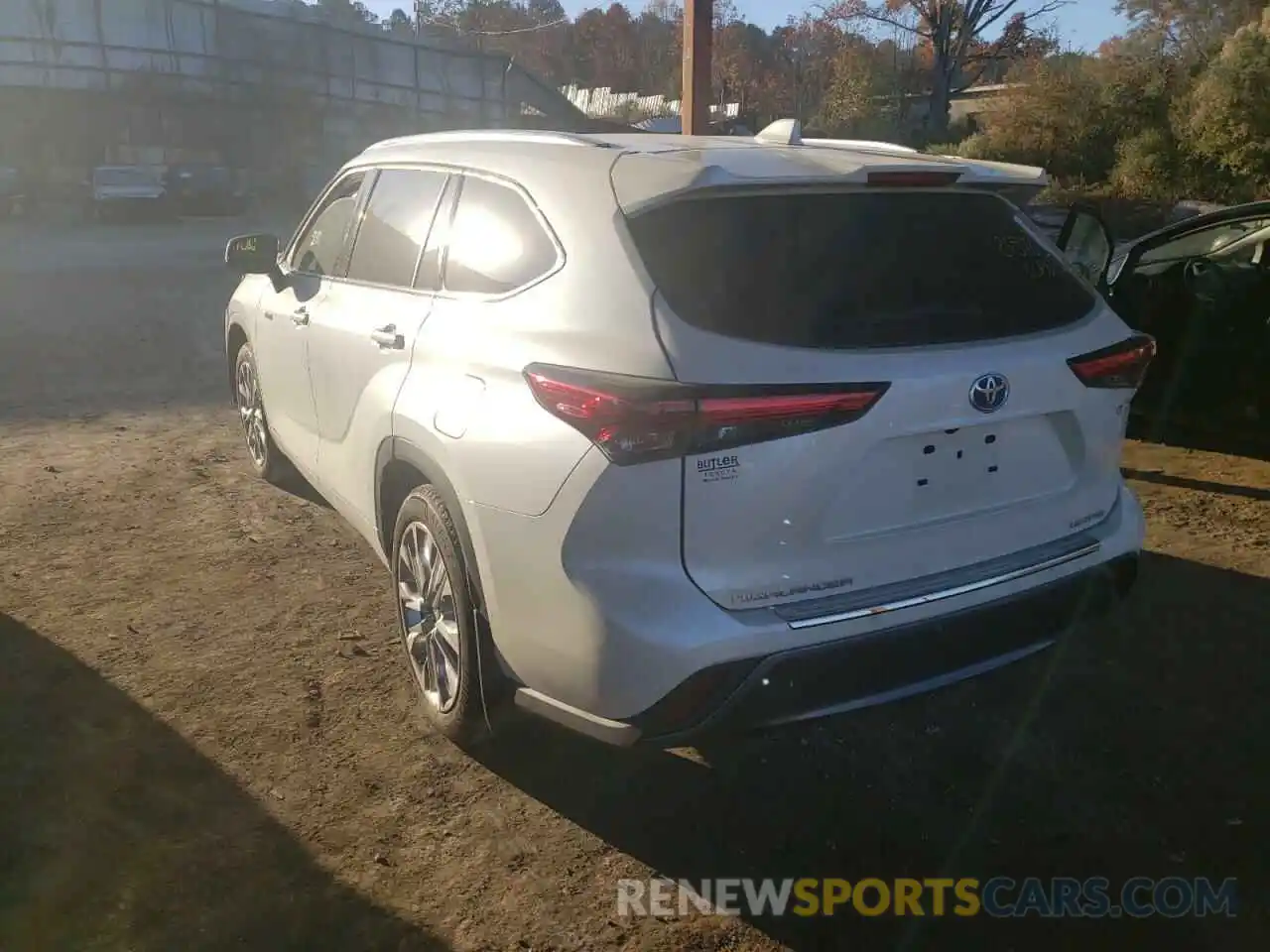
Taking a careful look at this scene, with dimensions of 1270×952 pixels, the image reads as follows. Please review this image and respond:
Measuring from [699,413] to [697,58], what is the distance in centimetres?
667

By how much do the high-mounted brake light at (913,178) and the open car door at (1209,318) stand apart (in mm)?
3507

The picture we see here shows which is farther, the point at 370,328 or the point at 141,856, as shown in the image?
the point at 370,328

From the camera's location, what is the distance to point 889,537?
8.93 ft

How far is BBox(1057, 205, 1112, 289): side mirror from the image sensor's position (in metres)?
5.58

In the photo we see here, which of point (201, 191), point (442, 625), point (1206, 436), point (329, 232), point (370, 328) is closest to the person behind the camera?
point (442, 625)

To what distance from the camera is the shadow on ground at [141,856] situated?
266cm

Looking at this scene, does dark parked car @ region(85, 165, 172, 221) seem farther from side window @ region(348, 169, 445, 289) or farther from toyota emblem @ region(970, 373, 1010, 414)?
toyota emblem @ region(970, 373, 1010, 414)

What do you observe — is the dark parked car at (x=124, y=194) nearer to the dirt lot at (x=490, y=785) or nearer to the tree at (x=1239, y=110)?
the tree at (x=1239, y=110)

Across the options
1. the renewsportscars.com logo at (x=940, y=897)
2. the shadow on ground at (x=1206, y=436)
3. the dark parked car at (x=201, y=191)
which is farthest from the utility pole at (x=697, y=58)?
the dark parked car at (x=201, y=191)

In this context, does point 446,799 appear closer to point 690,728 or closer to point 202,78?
point 690,728

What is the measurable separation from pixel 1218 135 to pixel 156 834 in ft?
63.8

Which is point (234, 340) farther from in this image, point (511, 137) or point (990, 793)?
point (990, 793)

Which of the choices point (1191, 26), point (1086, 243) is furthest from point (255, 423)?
point (1191, 26)

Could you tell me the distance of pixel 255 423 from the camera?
599 cm
